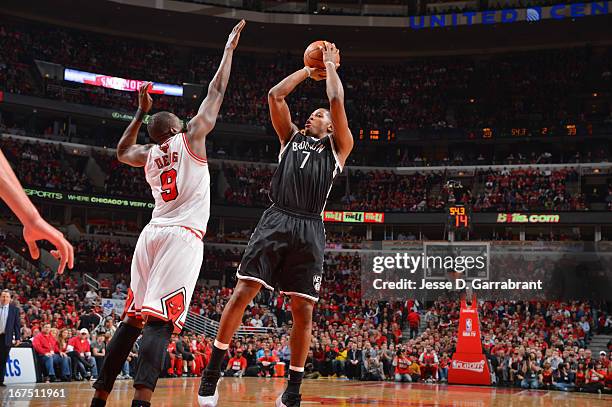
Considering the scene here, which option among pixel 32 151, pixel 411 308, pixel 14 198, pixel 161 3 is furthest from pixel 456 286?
pixel 161 3

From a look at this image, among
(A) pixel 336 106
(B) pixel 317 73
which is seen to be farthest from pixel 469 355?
(A) pixel 336 106

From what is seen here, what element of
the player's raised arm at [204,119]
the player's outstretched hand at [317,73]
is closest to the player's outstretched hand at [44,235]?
the player's raised arm at [204,119]

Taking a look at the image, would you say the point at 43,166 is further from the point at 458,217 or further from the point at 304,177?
the point at 304,177

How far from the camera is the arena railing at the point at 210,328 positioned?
2478cm

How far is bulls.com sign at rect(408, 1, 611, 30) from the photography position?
35.9 metres

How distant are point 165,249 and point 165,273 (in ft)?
0.58

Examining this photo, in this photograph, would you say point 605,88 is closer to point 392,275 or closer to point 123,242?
point 392,275

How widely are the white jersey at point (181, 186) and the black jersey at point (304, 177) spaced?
709 mm

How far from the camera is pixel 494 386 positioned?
18531mm

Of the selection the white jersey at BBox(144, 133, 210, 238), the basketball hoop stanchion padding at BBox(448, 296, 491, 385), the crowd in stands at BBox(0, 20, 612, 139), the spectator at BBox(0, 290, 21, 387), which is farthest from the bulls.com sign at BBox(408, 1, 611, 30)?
the white jersey at BBox(144, 133, 210, 238)

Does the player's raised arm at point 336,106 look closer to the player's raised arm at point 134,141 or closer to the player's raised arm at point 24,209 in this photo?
the player's raised arm at point 134,141

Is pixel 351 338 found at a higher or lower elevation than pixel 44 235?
lower

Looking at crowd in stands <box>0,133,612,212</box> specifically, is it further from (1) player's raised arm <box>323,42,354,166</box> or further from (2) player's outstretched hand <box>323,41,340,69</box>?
(1) player's raised arm <box>323,42,354,166</box>

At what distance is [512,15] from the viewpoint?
122ft
